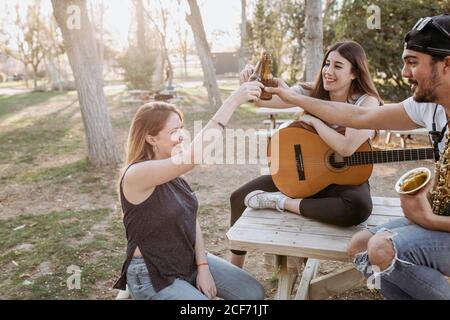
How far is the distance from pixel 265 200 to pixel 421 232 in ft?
3.63

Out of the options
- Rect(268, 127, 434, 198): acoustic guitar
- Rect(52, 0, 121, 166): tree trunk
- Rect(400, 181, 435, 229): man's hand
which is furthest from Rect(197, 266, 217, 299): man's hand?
Rect(52, 0, 121, 166): tree trunk

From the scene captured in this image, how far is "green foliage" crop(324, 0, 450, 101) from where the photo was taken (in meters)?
9.54

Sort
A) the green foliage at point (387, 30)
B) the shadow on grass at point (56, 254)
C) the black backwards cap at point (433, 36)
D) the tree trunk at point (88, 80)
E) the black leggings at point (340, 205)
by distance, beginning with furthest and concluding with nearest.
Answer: the green foliage at point (387, 30), the tree trunk at point (88, 80), the shadow on grass at point (56, 254), the black leggings at point (340, 205), the black backwards cap at point (433, 36)

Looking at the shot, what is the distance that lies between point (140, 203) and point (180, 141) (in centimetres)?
49

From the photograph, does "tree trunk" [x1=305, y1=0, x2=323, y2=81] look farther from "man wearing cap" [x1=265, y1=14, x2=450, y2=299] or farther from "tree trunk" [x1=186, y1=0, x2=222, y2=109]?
"man wearing cap" [x1=265, y1=14, x2=450, y2=299]

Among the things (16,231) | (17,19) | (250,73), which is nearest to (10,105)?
(17,19)

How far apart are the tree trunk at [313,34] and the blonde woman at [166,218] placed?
25.3ft

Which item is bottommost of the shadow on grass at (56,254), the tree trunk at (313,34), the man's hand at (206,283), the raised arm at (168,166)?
the shadow on grass at (56,254)

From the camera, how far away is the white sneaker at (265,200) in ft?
9.44

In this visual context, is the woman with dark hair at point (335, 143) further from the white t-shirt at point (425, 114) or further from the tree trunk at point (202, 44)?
the tree trunk at point (202, 44)

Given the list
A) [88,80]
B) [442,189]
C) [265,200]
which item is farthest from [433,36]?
[88,80]

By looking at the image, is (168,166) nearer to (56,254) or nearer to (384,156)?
(384,156)

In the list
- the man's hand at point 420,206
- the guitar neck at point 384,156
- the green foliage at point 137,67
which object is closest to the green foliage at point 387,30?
the guitar neck at point 384,156
